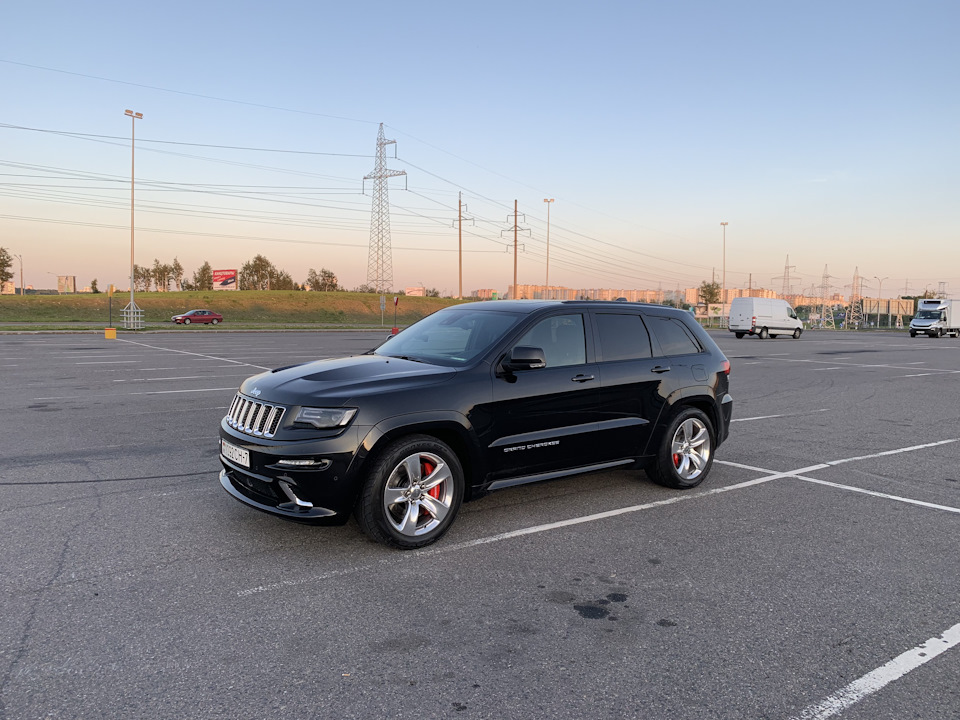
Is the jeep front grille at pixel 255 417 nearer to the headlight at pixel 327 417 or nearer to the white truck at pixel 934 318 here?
the headlight at pixel 327 417

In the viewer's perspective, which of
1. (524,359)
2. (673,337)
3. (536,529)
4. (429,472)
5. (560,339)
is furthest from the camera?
(673,337)

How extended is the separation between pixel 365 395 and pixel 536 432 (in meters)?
1.37

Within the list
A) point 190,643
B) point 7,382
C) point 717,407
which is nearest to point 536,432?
point 717,407

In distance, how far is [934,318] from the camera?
166 feet

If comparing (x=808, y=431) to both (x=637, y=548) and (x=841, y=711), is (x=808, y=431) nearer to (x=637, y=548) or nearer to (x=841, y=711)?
(x=637, y=548)

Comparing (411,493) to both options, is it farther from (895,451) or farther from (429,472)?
(895,451)

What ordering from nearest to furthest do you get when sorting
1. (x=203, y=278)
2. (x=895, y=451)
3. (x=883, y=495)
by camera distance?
(x=883, y=495) < (x=895, y=451) < (x=203, y=278)

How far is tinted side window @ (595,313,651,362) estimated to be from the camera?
5.74m

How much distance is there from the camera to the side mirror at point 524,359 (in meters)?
4.82

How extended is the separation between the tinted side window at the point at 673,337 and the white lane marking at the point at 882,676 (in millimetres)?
3162

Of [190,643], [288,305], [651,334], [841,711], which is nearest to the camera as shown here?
[841,711]

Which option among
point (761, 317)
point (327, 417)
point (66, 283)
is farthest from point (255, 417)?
point (66, 283)

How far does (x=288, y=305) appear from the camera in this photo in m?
88.1

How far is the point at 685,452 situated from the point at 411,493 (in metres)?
2.86
